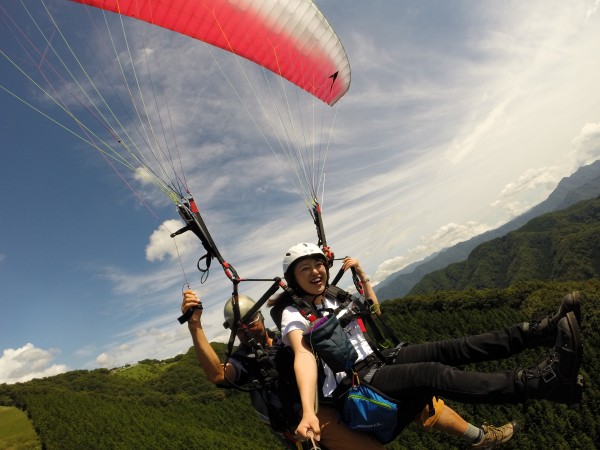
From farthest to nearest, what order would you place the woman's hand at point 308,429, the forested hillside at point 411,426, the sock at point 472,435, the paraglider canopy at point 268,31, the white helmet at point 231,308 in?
the forested hillside at point 411,426
the paraglider canopy at point 268,31
the white helmet at point 231,308
the sock at point 472,435
the woman's hand at point 308,429

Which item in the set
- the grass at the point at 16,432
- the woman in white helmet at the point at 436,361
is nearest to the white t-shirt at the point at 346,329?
the woman in white helmet at the point at 436,361

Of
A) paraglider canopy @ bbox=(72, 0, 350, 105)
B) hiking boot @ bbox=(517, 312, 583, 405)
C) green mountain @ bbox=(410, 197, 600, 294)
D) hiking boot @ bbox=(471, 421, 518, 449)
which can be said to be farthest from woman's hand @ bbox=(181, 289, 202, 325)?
green mountain @ bbox=(410, 197, 600, 294)

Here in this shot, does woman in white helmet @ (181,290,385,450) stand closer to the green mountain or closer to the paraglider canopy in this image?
the paraglider canopy

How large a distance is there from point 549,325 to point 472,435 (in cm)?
211

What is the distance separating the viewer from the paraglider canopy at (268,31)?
23.8 ft

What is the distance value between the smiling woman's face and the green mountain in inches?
5359

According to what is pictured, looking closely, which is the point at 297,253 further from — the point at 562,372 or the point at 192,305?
the point at 562,372

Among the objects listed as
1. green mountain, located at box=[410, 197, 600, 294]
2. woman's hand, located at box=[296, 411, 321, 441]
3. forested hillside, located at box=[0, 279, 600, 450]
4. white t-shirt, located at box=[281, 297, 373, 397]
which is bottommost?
green mountain, located at box=[410, 197, 600, 294]

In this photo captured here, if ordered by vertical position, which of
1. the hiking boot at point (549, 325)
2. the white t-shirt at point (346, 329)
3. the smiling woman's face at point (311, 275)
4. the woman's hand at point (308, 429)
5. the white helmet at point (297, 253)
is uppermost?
the white helmet at point (297, 253)

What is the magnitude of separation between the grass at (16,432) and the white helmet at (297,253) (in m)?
28.1

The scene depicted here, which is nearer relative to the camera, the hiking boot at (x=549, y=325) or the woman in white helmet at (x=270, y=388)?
the hiking boot at (x=549, y=325)

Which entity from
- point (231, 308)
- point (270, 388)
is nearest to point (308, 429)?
point (270, 388)

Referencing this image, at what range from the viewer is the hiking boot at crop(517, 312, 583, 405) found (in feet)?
8.33

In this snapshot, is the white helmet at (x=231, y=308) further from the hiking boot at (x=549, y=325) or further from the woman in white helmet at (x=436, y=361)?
the hiking boot at (x=549, y=325)
